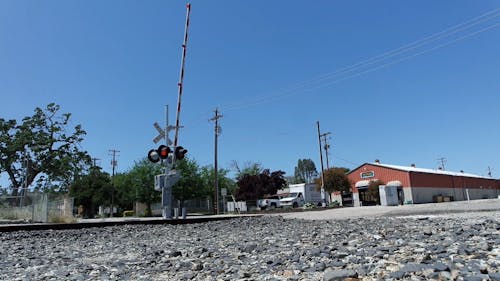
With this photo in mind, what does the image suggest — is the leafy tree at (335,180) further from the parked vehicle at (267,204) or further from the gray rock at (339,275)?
the gray rock at (339,275)

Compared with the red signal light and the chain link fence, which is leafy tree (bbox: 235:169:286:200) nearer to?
the chain link fence

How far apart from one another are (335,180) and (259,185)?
9.03 m

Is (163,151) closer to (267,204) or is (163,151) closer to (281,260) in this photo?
(281,260)

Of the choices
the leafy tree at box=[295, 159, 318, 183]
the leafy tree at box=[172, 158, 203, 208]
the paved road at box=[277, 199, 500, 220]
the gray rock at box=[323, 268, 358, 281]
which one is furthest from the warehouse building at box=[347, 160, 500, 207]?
the leafy tree at box=[295, 159, 318, 183]

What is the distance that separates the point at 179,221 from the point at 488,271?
10.0 m

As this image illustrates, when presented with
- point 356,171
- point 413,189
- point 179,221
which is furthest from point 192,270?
point 356,171

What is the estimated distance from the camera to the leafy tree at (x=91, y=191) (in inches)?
1874

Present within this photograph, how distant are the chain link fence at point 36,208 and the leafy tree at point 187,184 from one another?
22441 millimetres

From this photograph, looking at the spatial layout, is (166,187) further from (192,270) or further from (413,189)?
(413,189)

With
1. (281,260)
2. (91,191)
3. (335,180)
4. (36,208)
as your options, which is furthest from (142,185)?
(281,260)

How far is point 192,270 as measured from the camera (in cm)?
437

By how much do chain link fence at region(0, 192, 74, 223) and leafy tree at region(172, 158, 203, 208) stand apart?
22.4m

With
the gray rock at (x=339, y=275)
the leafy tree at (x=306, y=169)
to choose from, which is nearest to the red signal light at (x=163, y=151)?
the gray rock at (x=339, y=275)

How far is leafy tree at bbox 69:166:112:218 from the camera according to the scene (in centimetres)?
4759
